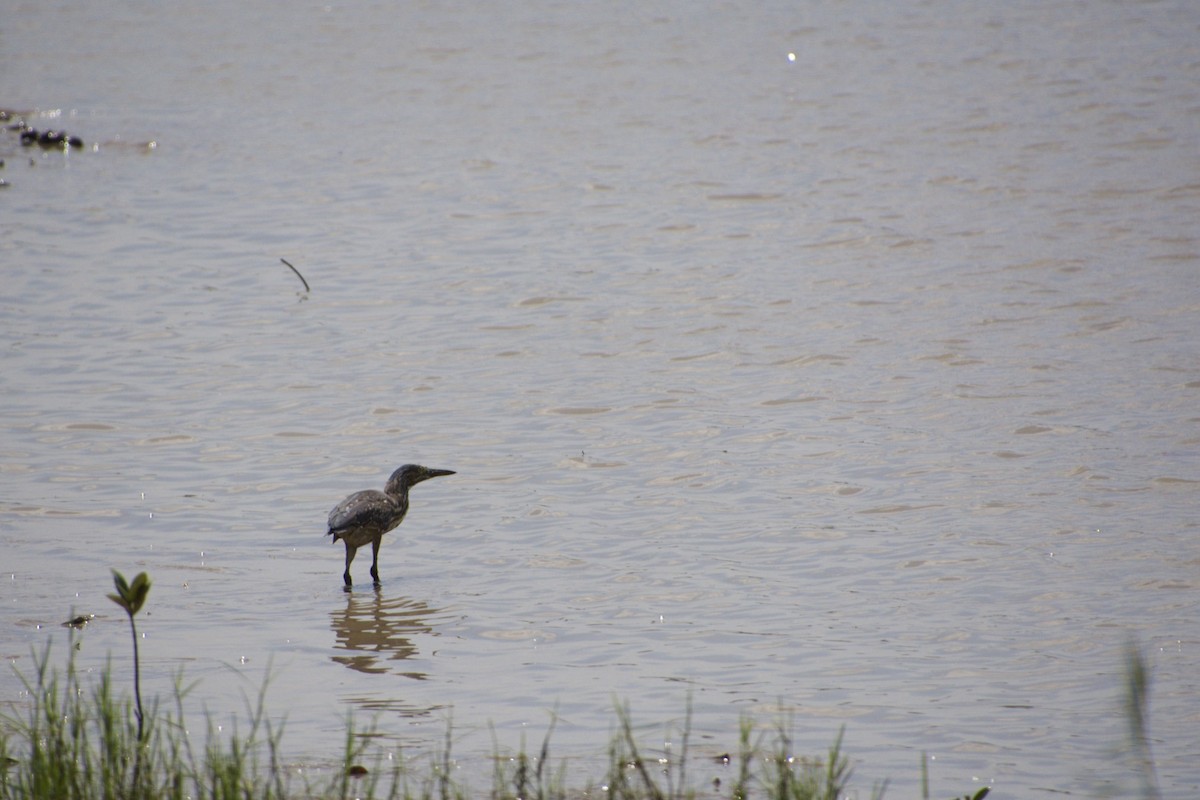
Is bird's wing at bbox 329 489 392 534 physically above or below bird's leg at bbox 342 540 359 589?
above

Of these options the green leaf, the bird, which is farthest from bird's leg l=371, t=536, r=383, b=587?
the green leaf

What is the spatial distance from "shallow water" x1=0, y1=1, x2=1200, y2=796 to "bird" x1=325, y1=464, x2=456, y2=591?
0.28m

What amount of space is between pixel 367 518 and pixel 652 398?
159 inches

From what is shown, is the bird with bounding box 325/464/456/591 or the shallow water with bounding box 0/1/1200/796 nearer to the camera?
the shallow water with bounding box 0/1/1200/796

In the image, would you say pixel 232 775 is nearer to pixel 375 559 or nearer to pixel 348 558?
pixel 348 558

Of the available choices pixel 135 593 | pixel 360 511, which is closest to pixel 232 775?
pixel 135 593

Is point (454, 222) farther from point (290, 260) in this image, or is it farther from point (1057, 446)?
point (1057, 446)

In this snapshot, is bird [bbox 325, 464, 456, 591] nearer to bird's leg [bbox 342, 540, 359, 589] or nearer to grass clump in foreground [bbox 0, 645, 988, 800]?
bird's leg [bbox 342, 540, 359, 589]

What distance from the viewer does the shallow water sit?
7285mm

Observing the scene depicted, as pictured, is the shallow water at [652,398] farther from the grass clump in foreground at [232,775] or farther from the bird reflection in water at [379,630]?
the grass clump in foreground at [232,775]

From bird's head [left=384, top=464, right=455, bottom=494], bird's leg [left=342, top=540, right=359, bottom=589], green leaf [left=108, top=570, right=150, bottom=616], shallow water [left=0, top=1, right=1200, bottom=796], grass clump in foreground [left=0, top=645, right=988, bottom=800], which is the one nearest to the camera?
green leaf [left=108, top=570, right=150, bottom=616]

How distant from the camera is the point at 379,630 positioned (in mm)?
7980

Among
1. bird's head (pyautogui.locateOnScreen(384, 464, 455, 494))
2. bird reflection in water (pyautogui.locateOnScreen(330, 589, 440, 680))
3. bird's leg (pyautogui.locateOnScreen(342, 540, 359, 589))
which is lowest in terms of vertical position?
bird reflection in water (pyautogui.locateOnScreen(330, 589, 440, 680))

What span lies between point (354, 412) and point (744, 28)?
18.9 m
